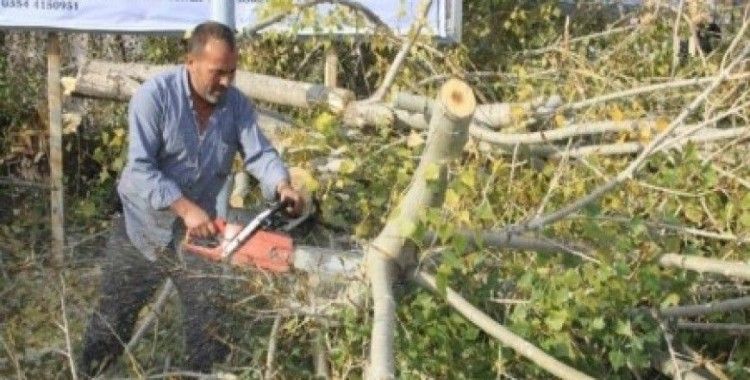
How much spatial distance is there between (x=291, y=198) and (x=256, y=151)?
1.41 ft

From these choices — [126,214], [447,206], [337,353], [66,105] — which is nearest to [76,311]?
[126,214]

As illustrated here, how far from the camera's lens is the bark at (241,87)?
7344mm

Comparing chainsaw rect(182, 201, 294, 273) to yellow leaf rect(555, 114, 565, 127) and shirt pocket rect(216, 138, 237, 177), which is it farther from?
yellow leaf rect(555, 114, 565, 127)

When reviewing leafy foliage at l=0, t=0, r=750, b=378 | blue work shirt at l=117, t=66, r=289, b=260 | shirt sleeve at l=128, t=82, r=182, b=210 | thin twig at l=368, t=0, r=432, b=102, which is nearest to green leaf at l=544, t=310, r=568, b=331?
leafy foliage at l=0, t=0, r=750, b=378

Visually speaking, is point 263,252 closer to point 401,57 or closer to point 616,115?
point 616,115

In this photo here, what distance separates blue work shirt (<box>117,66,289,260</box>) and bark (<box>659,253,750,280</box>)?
1.54 m

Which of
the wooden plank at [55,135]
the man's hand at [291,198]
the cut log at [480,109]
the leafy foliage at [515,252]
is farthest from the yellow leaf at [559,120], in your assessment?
the wooden plank at [55,135]

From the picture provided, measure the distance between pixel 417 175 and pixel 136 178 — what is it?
4.57 feet

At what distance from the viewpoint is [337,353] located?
504cm

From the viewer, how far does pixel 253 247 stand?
522cm

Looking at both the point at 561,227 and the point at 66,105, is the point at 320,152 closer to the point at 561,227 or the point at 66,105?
the point at 561,227

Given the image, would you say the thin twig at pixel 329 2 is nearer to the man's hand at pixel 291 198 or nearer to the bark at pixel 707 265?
the man's hand at pixel 291 198

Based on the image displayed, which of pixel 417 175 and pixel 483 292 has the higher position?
pixel 417 175

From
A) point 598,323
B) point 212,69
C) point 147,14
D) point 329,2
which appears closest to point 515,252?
point 598,323
